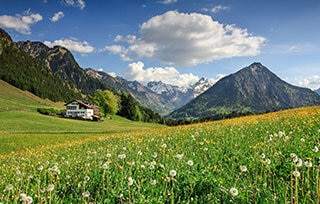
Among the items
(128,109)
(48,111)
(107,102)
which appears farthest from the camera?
(128,109)

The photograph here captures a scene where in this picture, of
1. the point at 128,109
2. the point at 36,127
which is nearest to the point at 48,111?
the point at 128,109

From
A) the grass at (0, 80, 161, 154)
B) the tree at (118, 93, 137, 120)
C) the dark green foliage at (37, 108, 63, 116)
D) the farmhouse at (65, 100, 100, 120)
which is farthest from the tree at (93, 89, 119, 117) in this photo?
the tree at (118, 93, 137, 120)

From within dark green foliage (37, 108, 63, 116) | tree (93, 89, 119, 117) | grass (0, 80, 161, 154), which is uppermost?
tree (93, 89, 119, 117)

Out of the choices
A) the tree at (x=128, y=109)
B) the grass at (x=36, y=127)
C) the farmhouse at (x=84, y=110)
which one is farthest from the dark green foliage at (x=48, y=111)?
the tree at (x=128, y=109)

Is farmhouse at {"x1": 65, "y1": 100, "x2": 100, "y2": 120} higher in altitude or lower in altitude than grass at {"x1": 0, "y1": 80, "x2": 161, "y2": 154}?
higher

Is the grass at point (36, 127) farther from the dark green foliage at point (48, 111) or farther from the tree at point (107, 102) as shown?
the tree at point (107, 102)

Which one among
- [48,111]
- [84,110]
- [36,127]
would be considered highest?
[84,110]

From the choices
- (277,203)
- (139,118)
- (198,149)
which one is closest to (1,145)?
(198,149)

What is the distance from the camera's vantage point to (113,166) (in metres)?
6.18

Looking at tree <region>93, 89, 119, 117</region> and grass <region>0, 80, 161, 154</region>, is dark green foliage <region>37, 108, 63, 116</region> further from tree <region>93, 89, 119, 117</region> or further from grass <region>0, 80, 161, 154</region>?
tree <region>93, 89, 119, 117</region>

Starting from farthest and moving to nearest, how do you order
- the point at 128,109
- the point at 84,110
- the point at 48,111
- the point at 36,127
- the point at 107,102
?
the point at 128,109, the point at 84,110, the point at 107,102, the point at 48,111, the point at 36,127

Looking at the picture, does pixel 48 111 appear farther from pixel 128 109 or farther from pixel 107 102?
pixel 128 109

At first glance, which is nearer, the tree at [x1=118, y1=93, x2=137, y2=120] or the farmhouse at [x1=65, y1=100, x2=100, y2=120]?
the farmhouse at [x1=65, y1=100, x2=100, y2=120]

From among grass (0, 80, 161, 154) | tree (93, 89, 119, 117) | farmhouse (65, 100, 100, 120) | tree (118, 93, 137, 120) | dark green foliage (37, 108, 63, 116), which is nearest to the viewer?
grass (0, 80, 161, 154)
